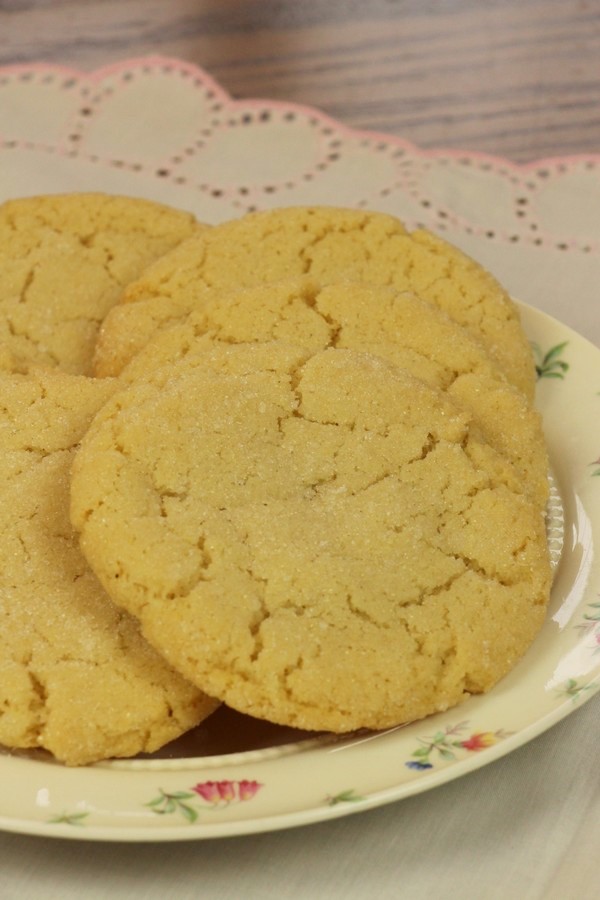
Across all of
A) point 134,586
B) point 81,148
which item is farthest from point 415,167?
point 134,586

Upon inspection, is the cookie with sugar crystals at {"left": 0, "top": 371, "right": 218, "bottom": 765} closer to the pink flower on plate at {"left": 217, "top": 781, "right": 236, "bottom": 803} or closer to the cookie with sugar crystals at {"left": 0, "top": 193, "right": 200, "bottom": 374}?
the pink flower on plate at {"left": 217, "top": 781, "right": 236, "bottom": 803}

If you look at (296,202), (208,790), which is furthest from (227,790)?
(296,202)

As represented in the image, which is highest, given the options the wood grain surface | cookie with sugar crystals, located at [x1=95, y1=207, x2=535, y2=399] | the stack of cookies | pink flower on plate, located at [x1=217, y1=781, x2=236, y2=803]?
the wood grain surface

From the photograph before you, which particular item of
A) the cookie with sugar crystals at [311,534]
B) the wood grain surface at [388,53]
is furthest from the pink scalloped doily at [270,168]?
the cookie with sugar crystals at [311,534]

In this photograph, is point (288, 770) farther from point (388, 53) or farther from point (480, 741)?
point (388, 53)

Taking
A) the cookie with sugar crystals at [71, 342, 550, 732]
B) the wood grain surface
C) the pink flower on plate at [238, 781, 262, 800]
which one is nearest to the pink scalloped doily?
the wood grain surface

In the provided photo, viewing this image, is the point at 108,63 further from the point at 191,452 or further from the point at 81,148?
the point at 191,452
